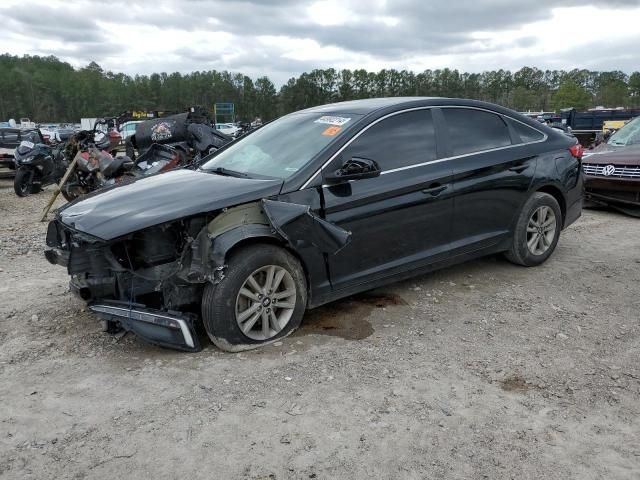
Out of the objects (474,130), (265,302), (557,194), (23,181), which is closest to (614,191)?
(557,194)

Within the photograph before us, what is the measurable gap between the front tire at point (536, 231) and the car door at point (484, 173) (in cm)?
15

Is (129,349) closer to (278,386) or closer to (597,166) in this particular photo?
(278,386)

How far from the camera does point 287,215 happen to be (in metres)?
3.70

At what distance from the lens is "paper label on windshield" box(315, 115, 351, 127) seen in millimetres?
4355

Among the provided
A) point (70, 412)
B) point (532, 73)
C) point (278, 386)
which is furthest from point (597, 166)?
point (532, 73)

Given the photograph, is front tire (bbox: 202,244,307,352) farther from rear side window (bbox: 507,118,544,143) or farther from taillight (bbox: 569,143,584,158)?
taillight (bbox: 569,143,584,158)

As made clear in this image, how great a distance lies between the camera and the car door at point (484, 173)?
4.73 m

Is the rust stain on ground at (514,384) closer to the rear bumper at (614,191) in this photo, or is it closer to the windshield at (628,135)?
the rear bumper at (614,191)

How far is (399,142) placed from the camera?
4.46 meters

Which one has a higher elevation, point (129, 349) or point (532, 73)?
point (532, 73)

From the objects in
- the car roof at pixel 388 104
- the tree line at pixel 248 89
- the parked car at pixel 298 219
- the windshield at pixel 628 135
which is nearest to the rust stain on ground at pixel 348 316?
the parked car at pixel 298 219

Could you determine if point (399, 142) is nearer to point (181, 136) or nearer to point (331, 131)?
point (331, 131)

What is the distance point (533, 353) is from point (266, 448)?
200 centimetres

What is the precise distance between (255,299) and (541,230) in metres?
3.20
